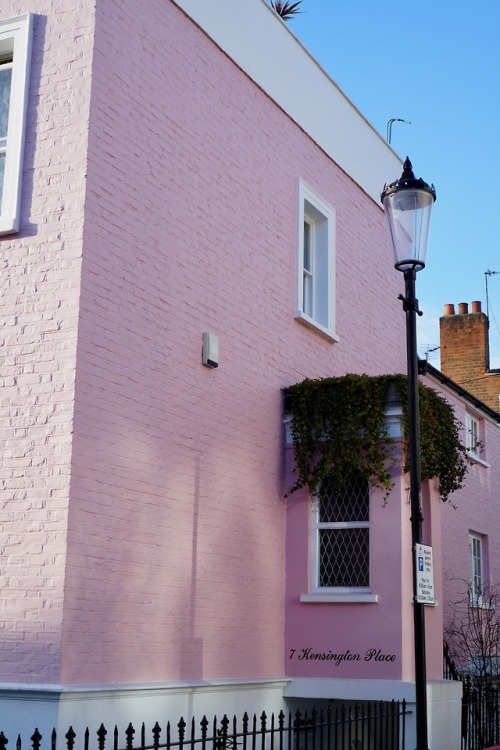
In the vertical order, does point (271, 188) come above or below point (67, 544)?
above

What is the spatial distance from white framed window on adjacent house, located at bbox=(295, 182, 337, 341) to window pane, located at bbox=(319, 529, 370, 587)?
306 centimetres

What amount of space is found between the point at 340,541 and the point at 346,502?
482 millimetres

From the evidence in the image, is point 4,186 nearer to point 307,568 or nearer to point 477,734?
point 307,568

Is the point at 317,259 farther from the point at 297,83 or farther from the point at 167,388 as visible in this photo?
the point at 167,388

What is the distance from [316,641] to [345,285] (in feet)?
17.8

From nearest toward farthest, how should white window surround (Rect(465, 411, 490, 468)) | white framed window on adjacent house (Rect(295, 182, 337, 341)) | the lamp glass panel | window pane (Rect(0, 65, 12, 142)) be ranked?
the lamp glass panel → window pane (Rect(0, 65, 12, 142)) → white framed window on adjacent house (Rect(295, 182, 337, 341)) → white window surround (Rect(465, 411, 490, 468))

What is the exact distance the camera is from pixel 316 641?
12.1 meters

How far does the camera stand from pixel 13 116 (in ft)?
33.1

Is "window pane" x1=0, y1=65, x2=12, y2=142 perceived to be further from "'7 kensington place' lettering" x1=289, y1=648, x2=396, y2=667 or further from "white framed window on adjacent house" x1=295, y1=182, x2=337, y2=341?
"'7 kensington place' lettering" x1=289, y1=648, x2=396, y2=667

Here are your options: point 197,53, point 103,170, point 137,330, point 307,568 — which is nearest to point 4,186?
point 103,170

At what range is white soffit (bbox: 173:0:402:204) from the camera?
1252 cm

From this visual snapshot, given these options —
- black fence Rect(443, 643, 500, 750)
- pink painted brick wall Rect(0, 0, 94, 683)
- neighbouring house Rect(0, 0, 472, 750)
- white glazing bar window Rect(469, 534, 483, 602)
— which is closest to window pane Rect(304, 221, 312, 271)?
neighbouring house Rect(0, 0, 472, 750)

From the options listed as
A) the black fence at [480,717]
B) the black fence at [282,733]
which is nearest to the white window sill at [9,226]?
the black fence at [282,733]

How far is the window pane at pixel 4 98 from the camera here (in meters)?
10.5
